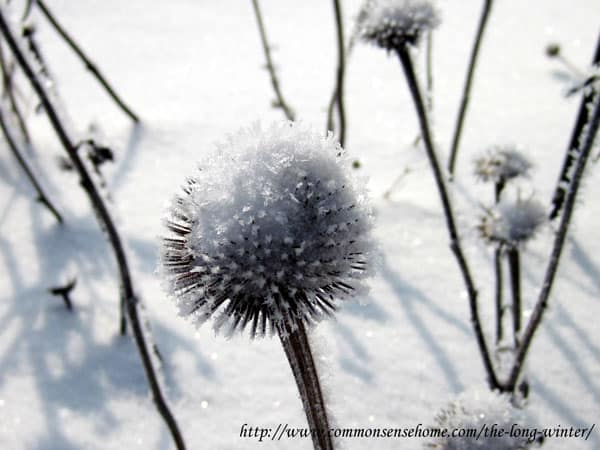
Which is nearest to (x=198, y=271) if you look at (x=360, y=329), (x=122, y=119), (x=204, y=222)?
(x=204, y=222)

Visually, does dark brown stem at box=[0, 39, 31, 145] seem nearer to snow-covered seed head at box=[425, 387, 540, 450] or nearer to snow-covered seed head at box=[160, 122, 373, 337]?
snow-covered seed head at box=[160, 122, 373, 337]

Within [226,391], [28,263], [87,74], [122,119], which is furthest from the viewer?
[87,74]

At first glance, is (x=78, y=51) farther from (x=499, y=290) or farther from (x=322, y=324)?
(x=499, y=290)

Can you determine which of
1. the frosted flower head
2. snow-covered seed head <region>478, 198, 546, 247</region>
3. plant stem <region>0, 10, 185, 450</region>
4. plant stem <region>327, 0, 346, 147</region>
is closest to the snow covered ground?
snow-covered seed head <region>478, 198, 546, 247</region>

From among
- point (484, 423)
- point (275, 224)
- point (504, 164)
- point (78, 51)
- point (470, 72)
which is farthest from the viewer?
point (78, 51)

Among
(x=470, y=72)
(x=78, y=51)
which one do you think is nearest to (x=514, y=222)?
(x=470, y=72)

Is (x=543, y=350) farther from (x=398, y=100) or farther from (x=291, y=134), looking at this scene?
(x=398, y=100)
